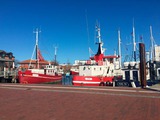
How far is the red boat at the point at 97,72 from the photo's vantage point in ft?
83.9

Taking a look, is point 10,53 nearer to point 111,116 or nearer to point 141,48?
point 141,48

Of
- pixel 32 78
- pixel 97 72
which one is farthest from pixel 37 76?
pixel 97 72

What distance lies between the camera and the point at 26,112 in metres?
8.23

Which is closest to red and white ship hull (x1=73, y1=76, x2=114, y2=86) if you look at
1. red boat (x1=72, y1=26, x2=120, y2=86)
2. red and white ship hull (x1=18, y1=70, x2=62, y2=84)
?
red boat (x1=72, y1=26, x2=120, y2=86)

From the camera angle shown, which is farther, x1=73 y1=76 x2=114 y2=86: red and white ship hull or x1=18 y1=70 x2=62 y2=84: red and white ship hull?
x1=18 y1=70 x2=62 y2=84: red and white ship hull

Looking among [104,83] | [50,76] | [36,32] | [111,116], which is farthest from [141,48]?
[36,32]

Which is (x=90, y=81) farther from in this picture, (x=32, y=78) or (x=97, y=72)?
(x=32, y=78)

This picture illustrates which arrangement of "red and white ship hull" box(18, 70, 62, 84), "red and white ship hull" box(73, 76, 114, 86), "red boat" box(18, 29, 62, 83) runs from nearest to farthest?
"red and white ship hull" box(73, 76, 114, 86) → "red and white ship hull" box(18, 70, 62, 84) → "red boat" box(18, 29, 62, 83)

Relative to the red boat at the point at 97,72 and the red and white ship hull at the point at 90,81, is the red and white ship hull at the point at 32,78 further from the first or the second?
the red and white ship hull at the point at 90,81

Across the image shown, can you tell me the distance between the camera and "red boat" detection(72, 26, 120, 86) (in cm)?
2556

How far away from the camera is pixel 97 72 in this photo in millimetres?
28344

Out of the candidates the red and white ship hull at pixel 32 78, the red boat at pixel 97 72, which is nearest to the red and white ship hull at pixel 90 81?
the red boat at pixel 97 72

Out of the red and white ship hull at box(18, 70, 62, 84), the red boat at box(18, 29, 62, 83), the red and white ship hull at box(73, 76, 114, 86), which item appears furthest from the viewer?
the red boat at box(18, 29, 62, 83)

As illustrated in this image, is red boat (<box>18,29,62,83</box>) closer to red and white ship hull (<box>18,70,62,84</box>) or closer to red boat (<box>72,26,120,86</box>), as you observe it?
red and white ship hull (<box>18,70,62,84</box>)
